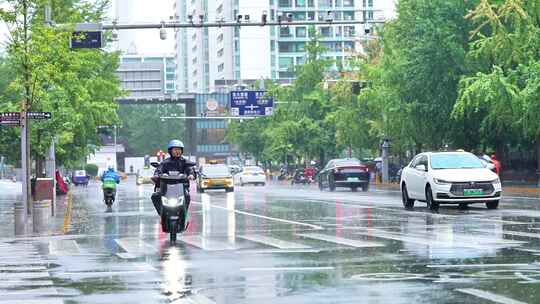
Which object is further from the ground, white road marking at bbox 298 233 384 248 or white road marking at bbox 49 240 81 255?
white road marking at bbox 298 233 384 248

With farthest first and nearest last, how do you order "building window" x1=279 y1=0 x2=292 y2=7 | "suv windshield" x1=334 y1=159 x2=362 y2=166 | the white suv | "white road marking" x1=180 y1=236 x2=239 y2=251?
1. "building window" x1=279 y1=0 x2=292 y2=7
2. "suv windshield" x1=334 y1=159 x2=362 y2=166
3. the white suv
4. "white road marking" x1=180 y1=236 x2=239 y2=251

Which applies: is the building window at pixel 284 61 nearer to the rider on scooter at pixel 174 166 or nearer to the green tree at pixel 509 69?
the green tree at pixel 509 69

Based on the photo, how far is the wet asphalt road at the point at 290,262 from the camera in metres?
11.2

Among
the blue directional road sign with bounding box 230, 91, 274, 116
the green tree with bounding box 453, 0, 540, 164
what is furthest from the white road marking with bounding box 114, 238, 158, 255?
the blue directional road sign with bounding box 230, 91, 274, 116

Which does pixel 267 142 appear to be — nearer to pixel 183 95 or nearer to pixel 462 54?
pixel 183 95

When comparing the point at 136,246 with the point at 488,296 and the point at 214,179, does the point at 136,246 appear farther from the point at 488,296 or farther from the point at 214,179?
the point at 214,179

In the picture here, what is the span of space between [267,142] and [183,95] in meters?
31.7

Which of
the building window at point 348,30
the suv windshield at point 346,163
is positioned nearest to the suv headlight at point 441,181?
the suv windshield at point 346,163

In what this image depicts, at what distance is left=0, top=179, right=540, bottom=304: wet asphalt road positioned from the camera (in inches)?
442

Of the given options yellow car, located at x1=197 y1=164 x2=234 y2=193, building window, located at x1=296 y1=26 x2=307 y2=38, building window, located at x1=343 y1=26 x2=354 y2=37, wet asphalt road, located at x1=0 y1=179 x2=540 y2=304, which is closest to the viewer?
wet asphalt road, located at x1=0 y1=179 x2=540 y2=304

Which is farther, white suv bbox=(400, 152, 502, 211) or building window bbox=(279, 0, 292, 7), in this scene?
building window bbox=(279, 0, 292, 7)

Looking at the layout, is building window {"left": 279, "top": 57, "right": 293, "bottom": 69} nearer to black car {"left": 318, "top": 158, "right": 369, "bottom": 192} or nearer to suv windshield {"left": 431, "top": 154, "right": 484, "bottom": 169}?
black car {"left": 318, "top": 158, "right": 369, "bottom": 192}

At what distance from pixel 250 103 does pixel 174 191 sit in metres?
73.2

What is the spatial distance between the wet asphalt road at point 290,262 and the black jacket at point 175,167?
1.23 m
